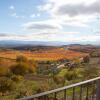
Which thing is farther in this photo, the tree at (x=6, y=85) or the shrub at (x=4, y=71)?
the shrub at (x=4, y=71)

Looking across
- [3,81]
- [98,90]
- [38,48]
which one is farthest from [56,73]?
[98,90]

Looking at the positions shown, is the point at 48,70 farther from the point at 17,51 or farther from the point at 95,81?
the point at 95,81

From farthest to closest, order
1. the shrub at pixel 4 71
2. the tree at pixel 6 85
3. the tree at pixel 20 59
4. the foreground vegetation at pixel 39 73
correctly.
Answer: the tree at pixel 20 59 < the shrub at pixel 4 71 < the foreground vegetation at pixel 39 73 < the tree at pixel 6 85

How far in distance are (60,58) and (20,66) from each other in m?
10.4

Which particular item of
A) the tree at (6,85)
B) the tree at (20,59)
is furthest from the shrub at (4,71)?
the tree at (6,85)

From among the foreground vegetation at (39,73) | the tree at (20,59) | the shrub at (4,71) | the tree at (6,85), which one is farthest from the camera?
the tree at (20,59)

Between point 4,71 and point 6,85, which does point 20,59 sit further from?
point 6,85

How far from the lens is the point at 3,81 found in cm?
3962

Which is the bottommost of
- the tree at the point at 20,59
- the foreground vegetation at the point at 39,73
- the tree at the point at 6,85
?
the tree at the point at 6,85

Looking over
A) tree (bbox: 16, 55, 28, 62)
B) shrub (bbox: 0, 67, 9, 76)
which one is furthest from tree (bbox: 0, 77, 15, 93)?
Answer: tree (bbox: 16, 55, 28, 62)

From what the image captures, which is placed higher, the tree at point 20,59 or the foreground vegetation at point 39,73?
the tree at point 20,59

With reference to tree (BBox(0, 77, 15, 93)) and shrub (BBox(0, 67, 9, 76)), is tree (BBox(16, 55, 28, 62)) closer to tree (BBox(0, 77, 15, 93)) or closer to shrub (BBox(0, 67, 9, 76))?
shrub (BBox(0, 67, 9, 76))

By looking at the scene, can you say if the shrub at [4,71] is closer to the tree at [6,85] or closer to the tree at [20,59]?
the tree at [20,59]

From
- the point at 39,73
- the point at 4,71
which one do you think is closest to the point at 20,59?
the point at 4,71
